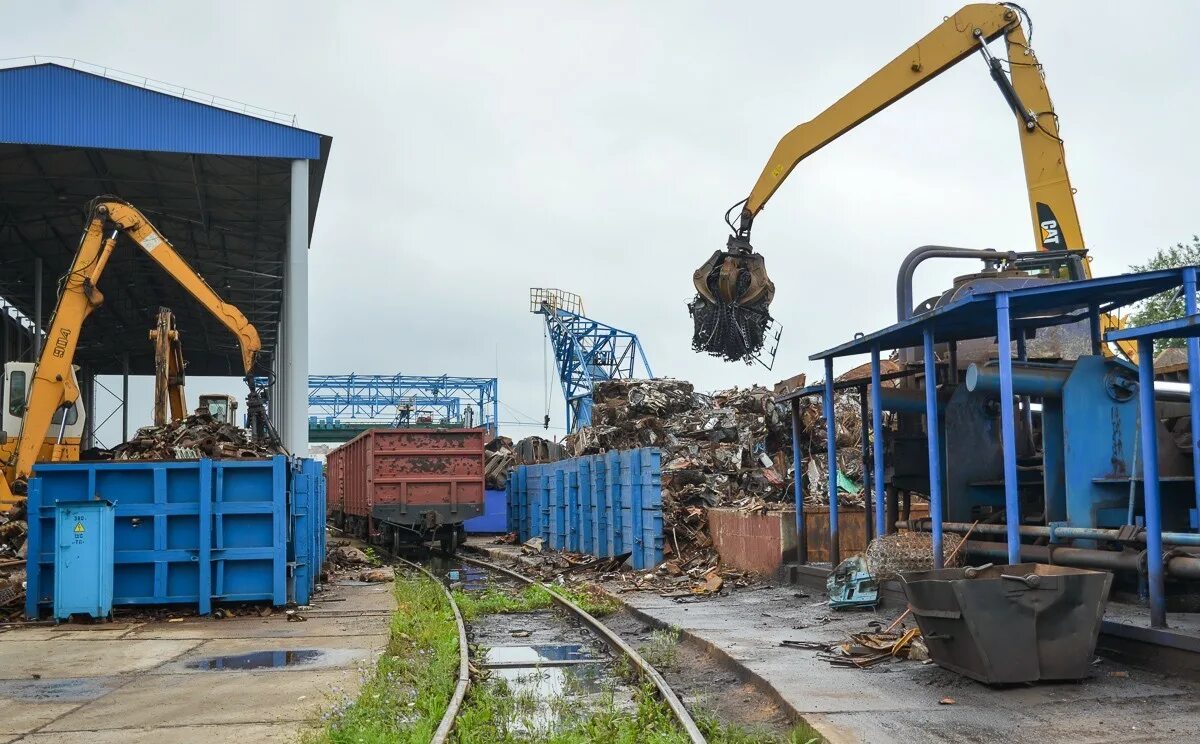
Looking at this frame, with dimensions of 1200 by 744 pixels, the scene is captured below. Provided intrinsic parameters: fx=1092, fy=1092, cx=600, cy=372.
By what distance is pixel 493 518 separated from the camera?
1288 inches

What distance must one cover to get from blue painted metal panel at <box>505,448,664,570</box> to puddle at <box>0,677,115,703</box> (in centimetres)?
928

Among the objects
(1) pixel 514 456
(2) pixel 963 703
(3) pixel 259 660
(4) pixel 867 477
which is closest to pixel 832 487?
(4) pixel 867 477

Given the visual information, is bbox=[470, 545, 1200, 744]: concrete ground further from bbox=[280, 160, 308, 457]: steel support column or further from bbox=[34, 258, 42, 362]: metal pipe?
bbox=[34, 258, 42, 362]: metal pipe

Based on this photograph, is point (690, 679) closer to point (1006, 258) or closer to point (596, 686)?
point (596, 686)

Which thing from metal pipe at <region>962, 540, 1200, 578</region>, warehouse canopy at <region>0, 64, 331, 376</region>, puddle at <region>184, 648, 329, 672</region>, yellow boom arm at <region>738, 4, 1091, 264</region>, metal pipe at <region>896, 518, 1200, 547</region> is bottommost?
puddle at <region>184, 648, 329, 672</region>

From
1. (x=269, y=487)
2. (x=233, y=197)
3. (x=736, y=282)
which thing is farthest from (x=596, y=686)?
(x=233, y=197)

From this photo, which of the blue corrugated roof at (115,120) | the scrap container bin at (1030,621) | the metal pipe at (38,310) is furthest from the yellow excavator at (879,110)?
the metal pipe at (38,310)

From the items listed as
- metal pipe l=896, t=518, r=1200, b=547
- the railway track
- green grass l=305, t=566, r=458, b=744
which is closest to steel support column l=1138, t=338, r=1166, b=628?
metal pipe l=896, t=518, r=1200, b=547

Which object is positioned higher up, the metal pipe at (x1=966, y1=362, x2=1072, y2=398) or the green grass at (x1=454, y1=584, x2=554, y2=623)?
the metal pipe at (x1=966, y1=362, x2=1072, y2=398)

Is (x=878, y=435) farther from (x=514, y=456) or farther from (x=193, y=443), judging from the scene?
(x=514, y=456)

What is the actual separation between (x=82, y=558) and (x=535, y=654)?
528 centimetres

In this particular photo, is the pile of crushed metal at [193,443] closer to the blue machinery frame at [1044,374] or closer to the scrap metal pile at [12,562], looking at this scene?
the scrap metal pile at [12,562]

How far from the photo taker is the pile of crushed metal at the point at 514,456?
109 ft

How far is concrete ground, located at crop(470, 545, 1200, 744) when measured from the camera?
6113 mm
